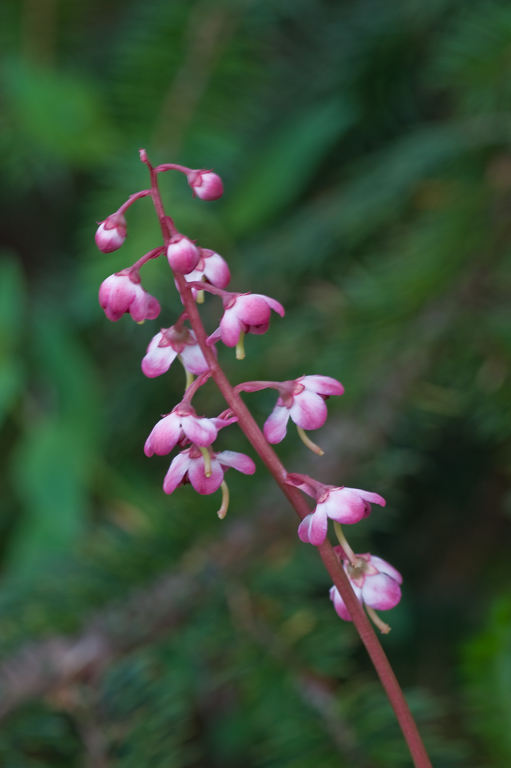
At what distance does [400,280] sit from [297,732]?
343mm

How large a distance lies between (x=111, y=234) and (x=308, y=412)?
0.08 m

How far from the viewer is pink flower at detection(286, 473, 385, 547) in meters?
0.20

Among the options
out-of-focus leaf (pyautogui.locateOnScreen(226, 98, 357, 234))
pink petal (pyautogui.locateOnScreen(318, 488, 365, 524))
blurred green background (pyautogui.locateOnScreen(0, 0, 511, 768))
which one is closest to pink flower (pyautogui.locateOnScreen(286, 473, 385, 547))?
pink petal (pyautogui.locateOnScreen(318, 488, 365, 524))

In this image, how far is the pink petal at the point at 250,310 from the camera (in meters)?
0.21

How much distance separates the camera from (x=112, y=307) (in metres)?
0.21

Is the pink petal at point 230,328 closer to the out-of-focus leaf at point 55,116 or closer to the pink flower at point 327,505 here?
the pink flower at point 327,505

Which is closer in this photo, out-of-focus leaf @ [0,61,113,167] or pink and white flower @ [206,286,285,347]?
pink and white flower @ [206,286,285,347]

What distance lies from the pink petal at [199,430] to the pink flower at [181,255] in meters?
0.04

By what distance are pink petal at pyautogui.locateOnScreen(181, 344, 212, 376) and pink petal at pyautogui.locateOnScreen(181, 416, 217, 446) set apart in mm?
25

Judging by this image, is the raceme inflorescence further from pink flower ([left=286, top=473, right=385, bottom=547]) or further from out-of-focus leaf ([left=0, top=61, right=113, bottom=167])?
out-of-focus leaf ([left=0, top=61, right=113, bottom=167])

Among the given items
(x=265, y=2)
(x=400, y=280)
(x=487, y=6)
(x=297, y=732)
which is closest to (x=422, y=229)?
(x=400, y=280)

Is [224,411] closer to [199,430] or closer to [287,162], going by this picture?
[199,430]

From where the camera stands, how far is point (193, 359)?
221 millimetres

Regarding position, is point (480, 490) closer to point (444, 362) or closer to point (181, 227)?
point (444, 362)
